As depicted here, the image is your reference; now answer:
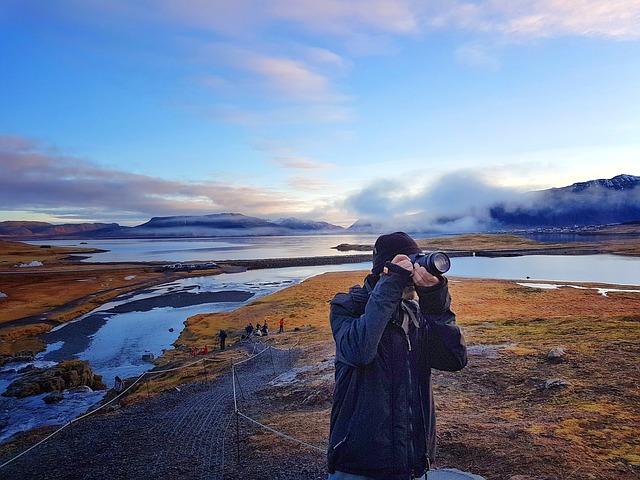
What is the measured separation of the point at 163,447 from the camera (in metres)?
9.59

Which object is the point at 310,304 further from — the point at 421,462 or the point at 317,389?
the point at 421,462

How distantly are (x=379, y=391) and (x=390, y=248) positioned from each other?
37.1 inches

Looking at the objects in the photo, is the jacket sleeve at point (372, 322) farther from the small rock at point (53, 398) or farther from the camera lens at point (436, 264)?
the small rock at point (53, 398)

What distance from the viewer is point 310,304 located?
117 feet

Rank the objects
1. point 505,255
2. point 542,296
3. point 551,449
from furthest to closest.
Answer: point 505,255, point 542,296, point 551,449

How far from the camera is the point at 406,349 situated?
293cm

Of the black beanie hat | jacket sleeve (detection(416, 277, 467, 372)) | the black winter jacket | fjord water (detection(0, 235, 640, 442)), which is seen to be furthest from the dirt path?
the black beanie hat

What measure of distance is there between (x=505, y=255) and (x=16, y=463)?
8688cm

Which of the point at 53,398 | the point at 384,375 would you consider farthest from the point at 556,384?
the point at 53,398

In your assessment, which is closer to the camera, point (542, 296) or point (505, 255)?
point (542, 296)

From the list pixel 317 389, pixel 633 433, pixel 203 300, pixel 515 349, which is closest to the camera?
pixel 633 433

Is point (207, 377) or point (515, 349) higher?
point (515, 349)

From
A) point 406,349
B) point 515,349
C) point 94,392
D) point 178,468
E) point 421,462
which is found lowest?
point 94,392

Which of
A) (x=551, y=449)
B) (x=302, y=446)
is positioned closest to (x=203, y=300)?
(x=302, y=446)
